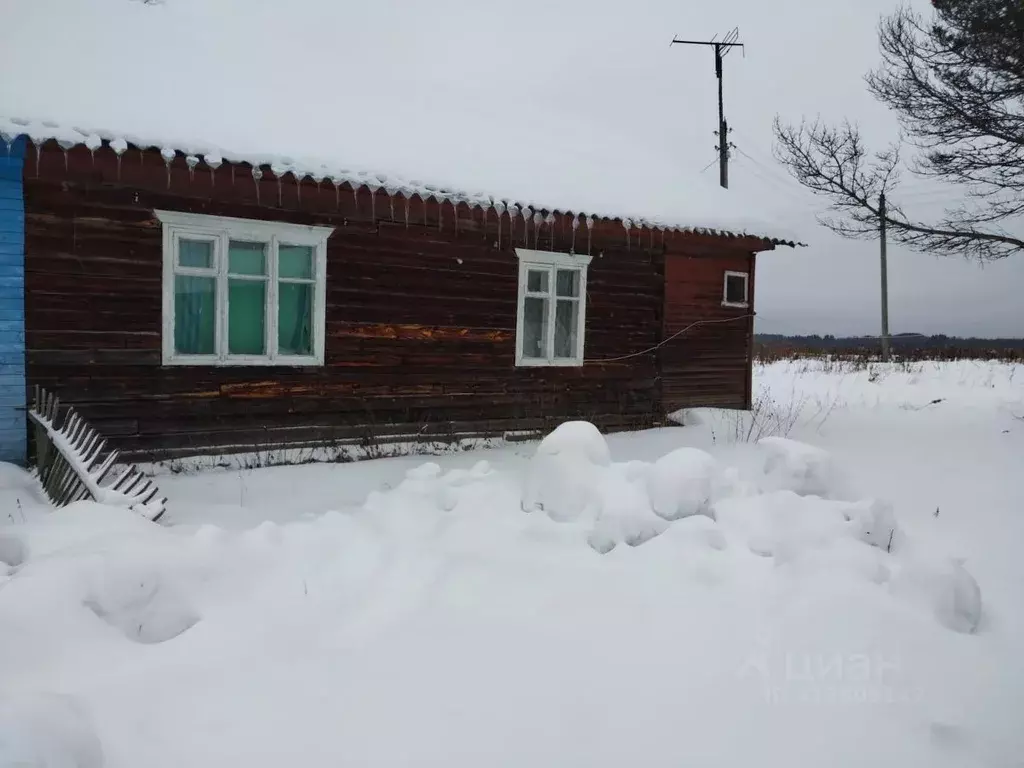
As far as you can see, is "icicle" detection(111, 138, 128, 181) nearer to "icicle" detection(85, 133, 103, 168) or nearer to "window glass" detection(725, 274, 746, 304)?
"icicle" detection(85, 133, 103, 168)

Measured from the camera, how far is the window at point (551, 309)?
30.6 feet

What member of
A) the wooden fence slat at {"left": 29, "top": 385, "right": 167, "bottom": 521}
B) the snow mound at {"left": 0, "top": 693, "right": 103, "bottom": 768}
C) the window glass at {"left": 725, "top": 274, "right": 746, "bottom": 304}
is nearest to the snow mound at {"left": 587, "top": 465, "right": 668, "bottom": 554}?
the wooden fence slat at {"left": 29, "top": 385, "right": 167, "bottom": 521}

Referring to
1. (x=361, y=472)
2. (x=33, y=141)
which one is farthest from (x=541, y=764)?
(x=33, y=141)

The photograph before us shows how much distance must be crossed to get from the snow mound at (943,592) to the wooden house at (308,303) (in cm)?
594

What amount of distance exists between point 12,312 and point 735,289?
10.3 metres

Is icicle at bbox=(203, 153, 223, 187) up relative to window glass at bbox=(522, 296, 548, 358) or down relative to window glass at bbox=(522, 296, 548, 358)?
up

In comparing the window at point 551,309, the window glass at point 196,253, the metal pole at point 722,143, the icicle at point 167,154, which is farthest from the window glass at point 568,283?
the metal pole at point 722,143

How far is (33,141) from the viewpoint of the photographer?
5453 millimetres

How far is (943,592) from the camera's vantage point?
340 cm

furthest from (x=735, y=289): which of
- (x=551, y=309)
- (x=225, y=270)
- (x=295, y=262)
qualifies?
(x=225, y=270)

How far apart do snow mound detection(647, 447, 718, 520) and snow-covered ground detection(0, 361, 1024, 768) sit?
0.02 metres

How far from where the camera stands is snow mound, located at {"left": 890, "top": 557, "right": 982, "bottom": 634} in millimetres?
3363

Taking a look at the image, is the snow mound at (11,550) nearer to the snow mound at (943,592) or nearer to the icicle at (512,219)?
the snow mound at (943,592)

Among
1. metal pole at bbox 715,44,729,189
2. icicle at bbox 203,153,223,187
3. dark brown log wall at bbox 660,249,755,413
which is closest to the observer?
icicle at bbox 203,153,223,187
